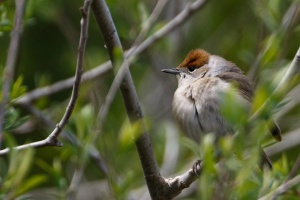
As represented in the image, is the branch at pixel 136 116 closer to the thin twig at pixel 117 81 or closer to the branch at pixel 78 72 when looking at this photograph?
the thin twig at pixel 117 81

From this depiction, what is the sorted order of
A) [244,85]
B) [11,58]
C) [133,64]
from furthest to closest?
[133,64] < [244,85] < [11,58]

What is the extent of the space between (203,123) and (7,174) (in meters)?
1.91

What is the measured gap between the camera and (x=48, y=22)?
10.0 metres

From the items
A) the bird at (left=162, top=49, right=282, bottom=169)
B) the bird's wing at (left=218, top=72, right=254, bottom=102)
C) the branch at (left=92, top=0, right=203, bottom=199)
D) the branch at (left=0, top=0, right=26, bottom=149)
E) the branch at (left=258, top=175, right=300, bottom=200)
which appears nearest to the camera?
the branch at (left=0, top=0, right=26, bottom=149)

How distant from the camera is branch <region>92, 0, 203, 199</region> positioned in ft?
14.5

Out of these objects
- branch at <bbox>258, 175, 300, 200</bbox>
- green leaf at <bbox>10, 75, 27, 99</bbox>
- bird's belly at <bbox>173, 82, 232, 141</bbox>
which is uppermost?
green leaf at <bbox>10, 75, 27, 99</bbox>

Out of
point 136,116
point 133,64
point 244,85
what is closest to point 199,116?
point 244,85

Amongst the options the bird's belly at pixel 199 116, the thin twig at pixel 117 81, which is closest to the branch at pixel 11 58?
the thin twig at pixel 117 81

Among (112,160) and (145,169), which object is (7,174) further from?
(145,169)

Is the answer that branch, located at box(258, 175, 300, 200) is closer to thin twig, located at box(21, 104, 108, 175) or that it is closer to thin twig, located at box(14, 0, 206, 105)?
thin twig, located at box(21, 104, 108, 175)

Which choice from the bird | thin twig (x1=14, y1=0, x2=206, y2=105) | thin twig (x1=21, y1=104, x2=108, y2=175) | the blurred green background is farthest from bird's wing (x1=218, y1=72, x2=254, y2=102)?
thin twig (x1=21, y1=104, x2=108, y2=175)

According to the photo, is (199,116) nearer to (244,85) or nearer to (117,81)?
(244,85)

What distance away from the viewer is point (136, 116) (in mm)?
4578

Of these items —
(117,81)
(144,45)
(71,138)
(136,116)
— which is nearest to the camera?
(117,81)
